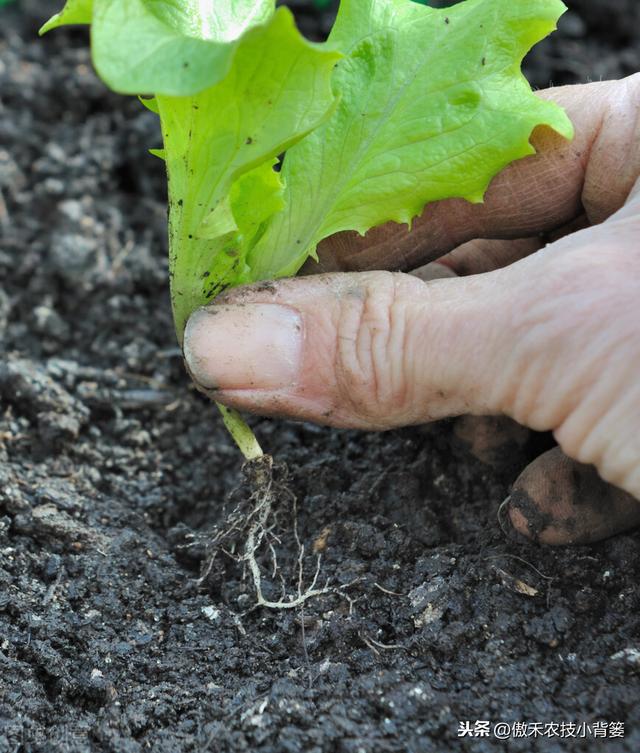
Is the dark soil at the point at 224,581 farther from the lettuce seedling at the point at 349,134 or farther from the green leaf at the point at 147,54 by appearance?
the green leaf at the point at 147,54

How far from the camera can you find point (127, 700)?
4.81 feet

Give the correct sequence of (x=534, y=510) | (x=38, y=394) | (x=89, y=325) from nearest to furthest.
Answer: (x=534, y=510) → (x=38, y=394) → (x=89, y=325)

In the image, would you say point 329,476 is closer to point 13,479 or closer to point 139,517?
point 139,517

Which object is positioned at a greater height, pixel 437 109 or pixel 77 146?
pixel 437 109

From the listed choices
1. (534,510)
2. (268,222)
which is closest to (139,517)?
(268,222)

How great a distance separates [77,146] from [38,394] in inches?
45.2

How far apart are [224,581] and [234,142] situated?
2.87ft

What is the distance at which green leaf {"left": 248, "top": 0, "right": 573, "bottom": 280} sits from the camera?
1.65 meters

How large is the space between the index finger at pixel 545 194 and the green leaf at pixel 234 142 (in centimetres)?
29

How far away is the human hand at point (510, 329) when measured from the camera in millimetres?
1351

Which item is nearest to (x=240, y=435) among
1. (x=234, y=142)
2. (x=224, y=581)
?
(x=224, y=581)

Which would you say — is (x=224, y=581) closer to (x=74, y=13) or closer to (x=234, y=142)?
(x=234, y=142)

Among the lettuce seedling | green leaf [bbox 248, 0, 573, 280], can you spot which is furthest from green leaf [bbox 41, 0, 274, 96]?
green leaf [bbox 248, 0, 573, 280]

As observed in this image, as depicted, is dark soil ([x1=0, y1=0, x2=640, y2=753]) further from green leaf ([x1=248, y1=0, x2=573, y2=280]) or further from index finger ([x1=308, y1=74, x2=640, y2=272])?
green leaf ([x1=248, y1=0, x2=573, y2=280])
